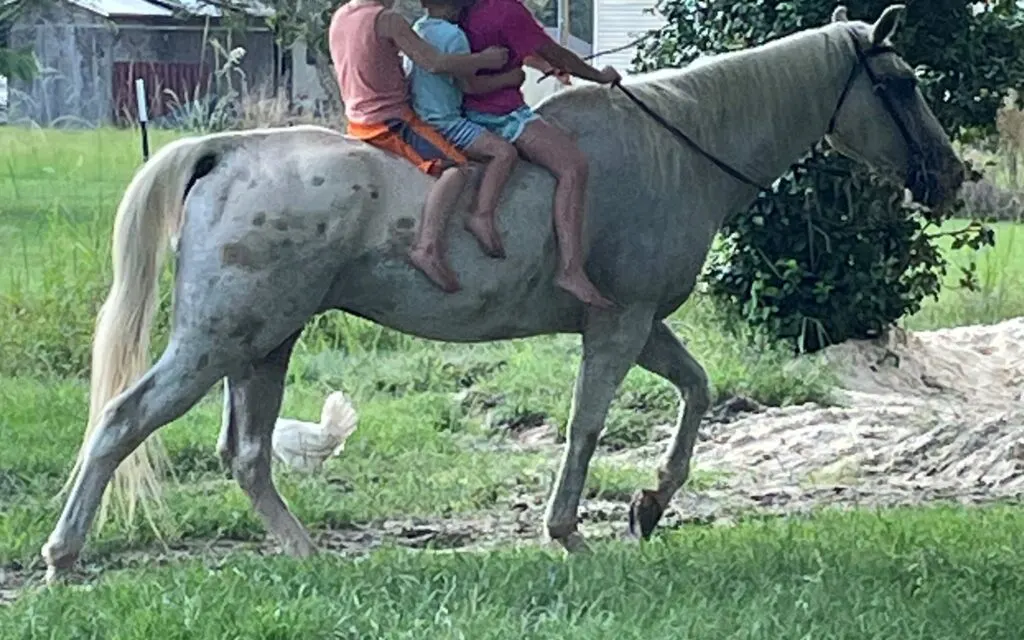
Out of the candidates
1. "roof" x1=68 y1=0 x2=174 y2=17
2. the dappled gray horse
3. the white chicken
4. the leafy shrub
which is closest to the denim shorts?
the dappled gray horse

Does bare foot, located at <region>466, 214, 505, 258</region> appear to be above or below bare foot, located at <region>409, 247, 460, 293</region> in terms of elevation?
above

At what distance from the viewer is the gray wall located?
18.5 meters

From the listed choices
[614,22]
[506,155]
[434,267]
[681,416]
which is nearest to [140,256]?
[434,267]

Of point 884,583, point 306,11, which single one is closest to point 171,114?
point 306,11

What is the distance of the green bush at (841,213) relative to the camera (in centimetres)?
1102

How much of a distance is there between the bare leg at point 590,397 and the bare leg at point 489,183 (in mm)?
606

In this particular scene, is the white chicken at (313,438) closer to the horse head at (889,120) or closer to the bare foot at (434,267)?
the bare foot at (434,267)

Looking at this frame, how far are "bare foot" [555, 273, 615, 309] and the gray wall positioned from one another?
472 inches

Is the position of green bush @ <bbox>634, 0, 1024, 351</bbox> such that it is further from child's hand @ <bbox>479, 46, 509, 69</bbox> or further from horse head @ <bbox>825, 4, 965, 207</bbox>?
child's hand @ <bbox>479, 46, 509, 69</bbox>

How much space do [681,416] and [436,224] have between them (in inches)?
59.2

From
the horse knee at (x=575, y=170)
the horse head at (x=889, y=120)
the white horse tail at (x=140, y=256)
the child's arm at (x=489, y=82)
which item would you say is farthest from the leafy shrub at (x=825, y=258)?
the white horse tail at (x=140, y=256)

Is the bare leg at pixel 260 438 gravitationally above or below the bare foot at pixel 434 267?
below

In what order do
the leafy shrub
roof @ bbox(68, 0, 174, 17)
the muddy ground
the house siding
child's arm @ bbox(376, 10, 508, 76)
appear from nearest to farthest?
→ child's arm @ bbox(376, 10, 508, 76) → the muddy ground → the leafy shrub → roof @ bbox(68, 0, 174, 17) → the house siding

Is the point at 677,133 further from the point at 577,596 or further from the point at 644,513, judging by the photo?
the point at 577,596
